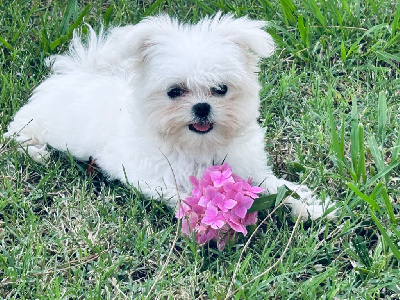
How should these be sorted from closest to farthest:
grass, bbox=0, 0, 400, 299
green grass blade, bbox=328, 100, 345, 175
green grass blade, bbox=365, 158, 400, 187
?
grass, bbox=0, 0, 400, 299, green grass blade, bbox=365, 158, 400, 187, green grass blade, bbox=328, 100, 345, 175

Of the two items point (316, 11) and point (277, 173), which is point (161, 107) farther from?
point (316, 11)

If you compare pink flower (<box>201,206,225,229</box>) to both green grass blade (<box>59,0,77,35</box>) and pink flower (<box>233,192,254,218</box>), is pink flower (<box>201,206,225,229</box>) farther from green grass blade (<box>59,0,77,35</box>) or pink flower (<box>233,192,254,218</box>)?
green grass blade (<box>59,0,77,35</box>)

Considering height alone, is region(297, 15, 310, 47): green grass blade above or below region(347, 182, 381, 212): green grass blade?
above

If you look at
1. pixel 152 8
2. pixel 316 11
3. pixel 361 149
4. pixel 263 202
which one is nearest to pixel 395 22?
pixel 316 11

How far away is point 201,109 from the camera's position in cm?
285

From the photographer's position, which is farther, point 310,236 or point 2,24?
point 2,24

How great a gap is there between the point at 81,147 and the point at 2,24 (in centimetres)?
130

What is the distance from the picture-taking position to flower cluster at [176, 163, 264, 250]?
9.20 feet

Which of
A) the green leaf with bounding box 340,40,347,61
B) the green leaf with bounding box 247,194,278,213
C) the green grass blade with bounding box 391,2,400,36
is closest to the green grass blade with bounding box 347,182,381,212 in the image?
the green leaf with bounding box 247,194,278,213

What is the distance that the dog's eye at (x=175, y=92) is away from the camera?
288 centimetres

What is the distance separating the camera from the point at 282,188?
2973 mm

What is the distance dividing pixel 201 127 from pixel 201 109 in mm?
111

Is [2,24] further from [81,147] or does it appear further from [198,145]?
[198,145]

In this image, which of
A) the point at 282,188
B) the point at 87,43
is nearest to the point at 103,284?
the point at 282,188
